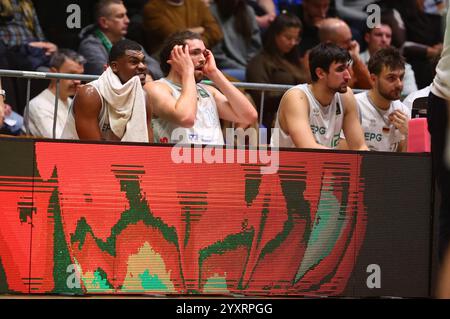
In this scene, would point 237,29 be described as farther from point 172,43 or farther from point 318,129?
point 318,129

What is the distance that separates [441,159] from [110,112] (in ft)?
11.9

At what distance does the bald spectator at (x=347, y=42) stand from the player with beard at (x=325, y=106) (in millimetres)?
2199

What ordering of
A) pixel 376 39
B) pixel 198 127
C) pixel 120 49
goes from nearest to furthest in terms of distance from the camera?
pixel 120 49
pixel 198 127
pixel 376 39

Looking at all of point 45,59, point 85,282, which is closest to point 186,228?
point 85,282

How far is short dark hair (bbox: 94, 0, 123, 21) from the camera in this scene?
9859 millimetres

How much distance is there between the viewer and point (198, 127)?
777 centimetres

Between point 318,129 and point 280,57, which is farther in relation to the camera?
point 280,57

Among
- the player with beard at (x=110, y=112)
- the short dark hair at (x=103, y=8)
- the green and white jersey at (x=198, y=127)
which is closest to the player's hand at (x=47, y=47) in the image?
the short dark hair at (x=103, y=8)

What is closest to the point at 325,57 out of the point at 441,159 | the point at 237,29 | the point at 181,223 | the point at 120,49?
the point at 120,49

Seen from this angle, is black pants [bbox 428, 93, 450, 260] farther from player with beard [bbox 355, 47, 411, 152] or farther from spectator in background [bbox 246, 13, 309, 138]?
spectator in background [bbox 246, 13, 309, 138]

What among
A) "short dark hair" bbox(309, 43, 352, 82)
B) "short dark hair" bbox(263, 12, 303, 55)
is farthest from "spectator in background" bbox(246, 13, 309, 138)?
"short dark hair" bbox(309, 43, 352, 82)

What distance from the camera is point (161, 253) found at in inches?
266

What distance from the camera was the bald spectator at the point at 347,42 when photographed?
10.4 meters

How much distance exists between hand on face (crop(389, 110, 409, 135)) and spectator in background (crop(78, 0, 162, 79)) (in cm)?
231
